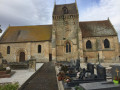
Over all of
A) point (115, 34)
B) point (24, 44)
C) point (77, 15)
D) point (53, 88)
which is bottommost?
point (53, 88)

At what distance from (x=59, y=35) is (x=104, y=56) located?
12715mm

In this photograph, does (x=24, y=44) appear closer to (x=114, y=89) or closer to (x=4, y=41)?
(x=4, y=41)

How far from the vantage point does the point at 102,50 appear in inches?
1111

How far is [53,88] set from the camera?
27.5 feet

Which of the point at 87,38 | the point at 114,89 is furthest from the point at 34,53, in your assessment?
the point at 114,89

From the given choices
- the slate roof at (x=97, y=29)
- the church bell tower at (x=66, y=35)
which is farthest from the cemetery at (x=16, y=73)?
the slate roof at (x=97, y=29)

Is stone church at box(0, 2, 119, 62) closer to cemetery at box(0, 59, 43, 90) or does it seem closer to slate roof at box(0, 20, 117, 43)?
slate roof at box(0, 20, 117, 43)

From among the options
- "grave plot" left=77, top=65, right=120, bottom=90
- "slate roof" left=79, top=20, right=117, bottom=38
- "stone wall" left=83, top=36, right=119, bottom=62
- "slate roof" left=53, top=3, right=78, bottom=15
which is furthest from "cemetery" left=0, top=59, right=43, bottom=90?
"slate roof" left=53, top=3, right=78, bottom=15

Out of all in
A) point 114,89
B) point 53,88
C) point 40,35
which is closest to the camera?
point 114,89

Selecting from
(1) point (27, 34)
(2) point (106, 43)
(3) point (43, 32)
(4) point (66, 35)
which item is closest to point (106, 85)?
(4) point (66, 35)

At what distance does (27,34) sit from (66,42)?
37.7 feet

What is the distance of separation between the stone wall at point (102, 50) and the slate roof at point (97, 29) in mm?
1084

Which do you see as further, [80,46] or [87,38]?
[87,38]

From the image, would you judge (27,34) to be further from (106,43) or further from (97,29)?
(106,43)
